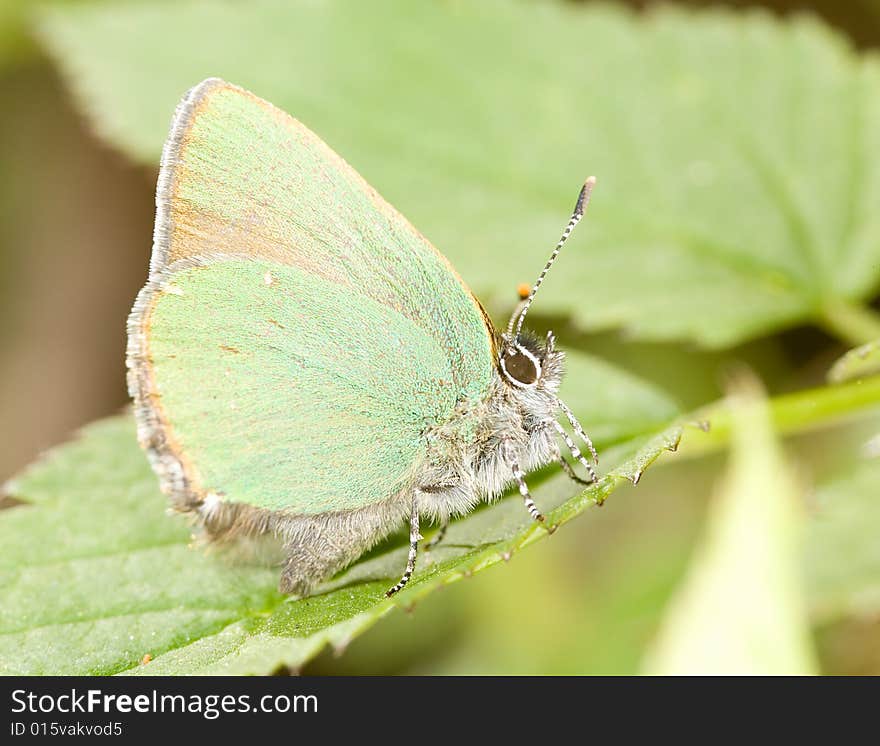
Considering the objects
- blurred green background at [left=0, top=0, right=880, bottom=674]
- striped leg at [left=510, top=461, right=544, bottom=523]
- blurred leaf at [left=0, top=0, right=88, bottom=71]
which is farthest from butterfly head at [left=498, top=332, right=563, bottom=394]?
blurred leaf at [left=0, top=0, right=88, bottom=71]

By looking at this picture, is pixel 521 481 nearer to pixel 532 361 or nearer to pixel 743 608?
pixel 532 361

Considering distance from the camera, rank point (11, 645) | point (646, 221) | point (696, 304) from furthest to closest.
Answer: point (646, 221), point (696, 304), point (11, 645)

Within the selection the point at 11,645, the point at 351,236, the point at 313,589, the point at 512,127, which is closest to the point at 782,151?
the point at 512,127

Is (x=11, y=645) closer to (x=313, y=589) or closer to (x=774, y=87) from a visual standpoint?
(x=313, y=589)

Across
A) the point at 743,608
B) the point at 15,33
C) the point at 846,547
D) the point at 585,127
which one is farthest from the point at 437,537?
the point at 15,33

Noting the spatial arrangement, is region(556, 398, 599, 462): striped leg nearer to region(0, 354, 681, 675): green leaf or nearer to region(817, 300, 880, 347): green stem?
region(0, 354, 681, 675): green leaf
